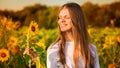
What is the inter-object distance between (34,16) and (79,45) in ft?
2.22

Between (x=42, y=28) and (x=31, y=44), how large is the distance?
17cm

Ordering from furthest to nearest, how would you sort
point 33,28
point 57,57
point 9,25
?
1. point 9,25
2. point 33,28
3. point 57,57

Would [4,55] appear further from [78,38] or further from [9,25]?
[78,38]

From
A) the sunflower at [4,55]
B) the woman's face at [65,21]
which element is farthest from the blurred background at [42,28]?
the woman's face at [65,21]

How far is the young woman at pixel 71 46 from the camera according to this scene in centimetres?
130

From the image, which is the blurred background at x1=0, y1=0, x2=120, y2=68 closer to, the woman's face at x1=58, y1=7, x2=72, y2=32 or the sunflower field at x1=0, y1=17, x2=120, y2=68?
the sunflower field at x1=0, y1=17, x2=120, y2=68

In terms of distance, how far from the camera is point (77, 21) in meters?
1.35

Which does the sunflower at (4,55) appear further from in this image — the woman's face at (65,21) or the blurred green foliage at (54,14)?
the woman's face at (65,21)

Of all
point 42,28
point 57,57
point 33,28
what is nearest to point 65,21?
point 57,57

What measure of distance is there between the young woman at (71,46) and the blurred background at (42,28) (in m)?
0.41

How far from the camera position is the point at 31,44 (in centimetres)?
179

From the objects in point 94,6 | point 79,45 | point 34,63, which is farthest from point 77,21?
point 94,6

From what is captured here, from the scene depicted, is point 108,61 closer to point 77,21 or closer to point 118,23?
point 118,23

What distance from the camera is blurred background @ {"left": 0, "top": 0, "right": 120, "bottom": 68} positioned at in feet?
6.00
